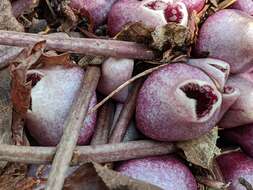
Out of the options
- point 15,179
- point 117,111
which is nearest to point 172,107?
point 117,111

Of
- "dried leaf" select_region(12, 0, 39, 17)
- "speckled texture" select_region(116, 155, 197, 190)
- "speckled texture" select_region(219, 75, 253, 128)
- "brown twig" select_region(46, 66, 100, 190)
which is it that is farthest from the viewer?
"dried leaf" select_region(12, 0, 39, 17)

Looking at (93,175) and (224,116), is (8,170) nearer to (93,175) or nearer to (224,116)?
(93,175)

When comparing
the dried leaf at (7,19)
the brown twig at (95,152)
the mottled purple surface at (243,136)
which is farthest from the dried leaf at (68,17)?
the mottled purple surface at (243,136)

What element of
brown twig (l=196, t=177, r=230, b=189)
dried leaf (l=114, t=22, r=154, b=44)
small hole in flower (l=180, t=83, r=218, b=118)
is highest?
dried leaf (l=114, t=22, r=154, b=44)

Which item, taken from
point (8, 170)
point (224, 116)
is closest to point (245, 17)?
point (224, 116)

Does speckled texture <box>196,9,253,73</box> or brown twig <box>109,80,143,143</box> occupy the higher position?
speckled texture <box>196,9,253,73</box>

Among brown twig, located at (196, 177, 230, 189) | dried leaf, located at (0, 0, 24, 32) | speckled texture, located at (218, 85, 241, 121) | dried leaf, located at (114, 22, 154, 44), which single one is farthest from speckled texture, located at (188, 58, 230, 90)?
dried leaf, located at (0, 0, 24, 32)

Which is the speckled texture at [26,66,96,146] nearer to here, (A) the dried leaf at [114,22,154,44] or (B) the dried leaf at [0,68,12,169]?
(B) the dried leaf at [0,68,12,169]
